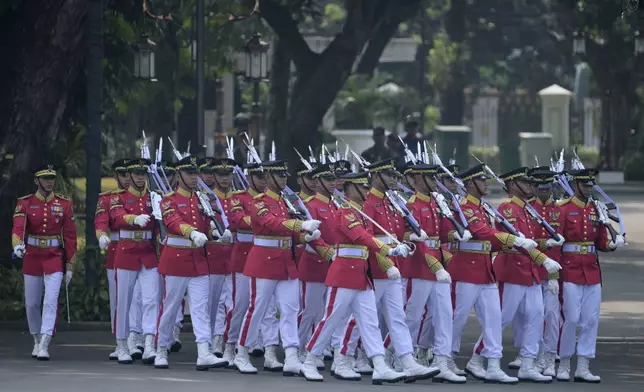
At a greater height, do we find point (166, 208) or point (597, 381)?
point (166, 208)

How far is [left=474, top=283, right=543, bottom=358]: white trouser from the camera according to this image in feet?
56.9

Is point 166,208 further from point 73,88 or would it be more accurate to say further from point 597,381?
point 73,88

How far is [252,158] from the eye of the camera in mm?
19016

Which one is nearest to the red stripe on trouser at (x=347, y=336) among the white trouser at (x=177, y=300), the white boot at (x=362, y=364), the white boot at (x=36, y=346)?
the white boot at (x=362, y=364)

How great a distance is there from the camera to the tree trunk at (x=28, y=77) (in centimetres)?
2244

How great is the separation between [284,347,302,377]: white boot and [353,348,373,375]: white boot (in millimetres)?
672

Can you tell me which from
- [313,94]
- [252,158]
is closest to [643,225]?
[313,94]

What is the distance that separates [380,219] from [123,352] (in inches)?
120

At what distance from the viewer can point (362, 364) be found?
17828 mm

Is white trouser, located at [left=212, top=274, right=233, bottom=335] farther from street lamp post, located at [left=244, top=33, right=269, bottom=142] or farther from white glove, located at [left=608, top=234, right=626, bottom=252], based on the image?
street lamp post, located at [left=244, top=33, right=269, bottom=142]

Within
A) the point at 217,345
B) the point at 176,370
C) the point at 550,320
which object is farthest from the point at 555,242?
the point at 176,370

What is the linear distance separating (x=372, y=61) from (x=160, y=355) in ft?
94.6

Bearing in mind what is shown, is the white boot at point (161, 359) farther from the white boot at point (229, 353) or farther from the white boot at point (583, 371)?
the white boot at point (583, 371)

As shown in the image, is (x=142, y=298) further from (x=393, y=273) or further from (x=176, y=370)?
(x=393, y=273)
